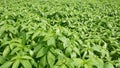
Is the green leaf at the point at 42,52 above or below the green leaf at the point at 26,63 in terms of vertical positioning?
above

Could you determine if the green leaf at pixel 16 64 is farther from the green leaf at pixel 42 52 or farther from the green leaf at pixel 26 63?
the green leaf at pixel 42 52

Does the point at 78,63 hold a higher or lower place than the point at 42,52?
lower

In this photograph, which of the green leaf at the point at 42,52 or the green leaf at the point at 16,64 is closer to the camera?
the green leaf at the point at 16,64

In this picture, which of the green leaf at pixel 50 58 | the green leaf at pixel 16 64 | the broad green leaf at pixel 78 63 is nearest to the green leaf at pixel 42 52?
the green leaf at pixel 50 58

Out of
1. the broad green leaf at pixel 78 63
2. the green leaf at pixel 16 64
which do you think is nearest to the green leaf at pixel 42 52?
the green leaf at pixel 16 64

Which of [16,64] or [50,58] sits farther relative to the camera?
[50,58]

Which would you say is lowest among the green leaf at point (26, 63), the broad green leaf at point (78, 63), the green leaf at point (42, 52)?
the broad green leaf at point (78, 63)

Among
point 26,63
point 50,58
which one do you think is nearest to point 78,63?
point 50,58

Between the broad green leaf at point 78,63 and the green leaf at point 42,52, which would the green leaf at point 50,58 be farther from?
the broad green leaf at point 78,63

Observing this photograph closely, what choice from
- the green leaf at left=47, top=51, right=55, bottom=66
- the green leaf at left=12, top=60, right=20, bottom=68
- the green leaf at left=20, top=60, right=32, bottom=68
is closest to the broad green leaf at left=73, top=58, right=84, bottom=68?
the green leaf at left=47, top=51, right=55, bottom=66

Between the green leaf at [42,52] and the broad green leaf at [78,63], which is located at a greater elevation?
the green leaf at [42,52]

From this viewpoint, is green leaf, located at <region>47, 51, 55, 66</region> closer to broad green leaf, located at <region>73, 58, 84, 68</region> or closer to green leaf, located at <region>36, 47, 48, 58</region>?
green leaf, located at <region>36, 47, 48, 58</region>

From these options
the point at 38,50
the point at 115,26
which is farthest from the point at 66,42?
the point at 115,26

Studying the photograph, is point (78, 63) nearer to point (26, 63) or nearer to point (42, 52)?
point (42, 52)
